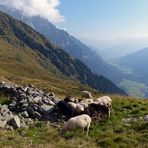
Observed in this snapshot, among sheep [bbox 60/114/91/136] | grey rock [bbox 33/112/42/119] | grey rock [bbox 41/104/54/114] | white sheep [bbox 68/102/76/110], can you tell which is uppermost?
white sheep [bbox 68/102/76/110]

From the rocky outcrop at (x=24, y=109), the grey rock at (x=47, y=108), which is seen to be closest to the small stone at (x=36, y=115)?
the rocky outcrop at (x=24, y=109)

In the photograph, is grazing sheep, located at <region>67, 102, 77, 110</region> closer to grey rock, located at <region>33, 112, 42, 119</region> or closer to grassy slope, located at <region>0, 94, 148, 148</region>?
grey rock, located at <region>33, 112, 42, 119</region>

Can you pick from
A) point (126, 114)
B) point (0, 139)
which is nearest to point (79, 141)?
point (0, 139)

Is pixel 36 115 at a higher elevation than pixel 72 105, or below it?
below

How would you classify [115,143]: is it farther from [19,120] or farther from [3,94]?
[3,94]

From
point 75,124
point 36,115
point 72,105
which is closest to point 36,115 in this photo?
point 36,115

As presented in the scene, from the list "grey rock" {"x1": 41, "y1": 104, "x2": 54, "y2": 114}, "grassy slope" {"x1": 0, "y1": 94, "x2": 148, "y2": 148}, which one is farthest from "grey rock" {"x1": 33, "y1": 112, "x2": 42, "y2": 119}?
"grassy slope" {"x1": 0, "y1": 94, "x2": 148, "y2": 148}

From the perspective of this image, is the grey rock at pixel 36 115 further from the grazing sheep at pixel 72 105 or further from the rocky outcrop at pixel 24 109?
the grazing sheep at pixel 72 105

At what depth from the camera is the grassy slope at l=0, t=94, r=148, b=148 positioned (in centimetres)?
1873

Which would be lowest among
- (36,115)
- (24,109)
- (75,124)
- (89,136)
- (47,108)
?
Answer: (89,136)

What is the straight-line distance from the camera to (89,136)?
21109mm

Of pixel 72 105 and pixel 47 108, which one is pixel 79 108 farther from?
pixel 47 108

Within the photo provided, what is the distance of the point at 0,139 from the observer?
18828mm

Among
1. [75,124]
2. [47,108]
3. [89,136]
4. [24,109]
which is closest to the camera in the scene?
[89,136]
